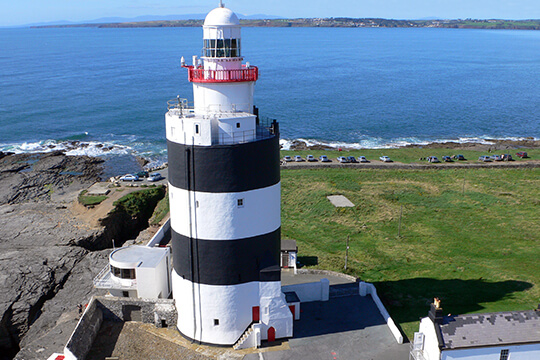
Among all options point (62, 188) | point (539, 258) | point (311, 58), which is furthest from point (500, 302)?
point (311, 58)

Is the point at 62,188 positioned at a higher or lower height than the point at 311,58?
lower

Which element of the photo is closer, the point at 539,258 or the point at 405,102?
the point at 539,258

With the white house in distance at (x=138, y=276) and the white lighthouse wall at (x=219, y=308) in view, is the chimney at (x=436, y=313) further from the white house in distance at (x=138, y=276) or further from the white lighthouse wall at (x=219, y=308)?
the white house in distance at (x=138, y=276)

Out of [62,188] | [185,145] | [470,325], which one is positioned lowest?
[62,188]

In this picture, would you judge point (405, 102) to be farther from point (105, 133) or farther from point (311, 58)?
point (311, 58)

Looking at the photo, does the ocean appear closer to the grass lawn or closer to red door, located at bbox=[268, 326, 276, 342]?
the grass lawn

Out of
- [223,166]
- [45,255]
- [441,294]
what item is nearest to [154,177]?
[45,255]

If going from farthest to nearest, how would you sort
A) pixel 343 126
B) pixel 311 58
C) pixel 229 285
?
pixel 311 58 → pixel 343 126 → pixel 229 285
